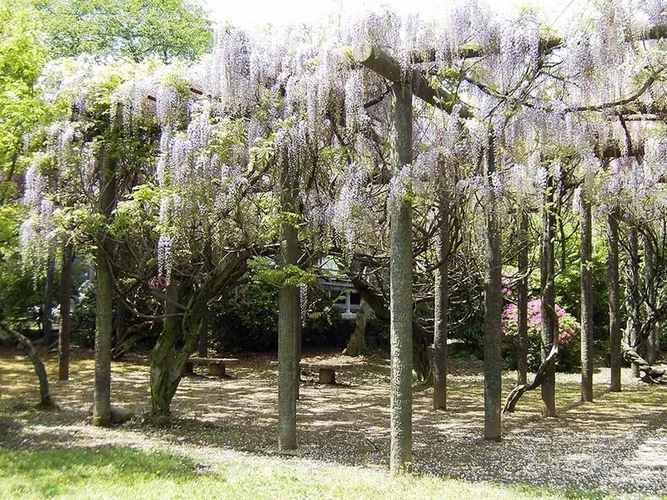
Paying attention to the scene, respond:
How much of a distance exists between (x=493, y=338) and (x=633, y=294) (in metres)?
6.74

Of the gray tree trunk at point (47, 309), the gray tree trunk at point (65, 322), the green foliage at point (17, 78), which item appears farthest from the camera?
the gray tree trunk at point (47, 309)

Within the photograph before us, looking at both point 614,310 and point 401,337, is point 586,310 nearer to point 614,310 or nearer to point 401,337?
point 614,310

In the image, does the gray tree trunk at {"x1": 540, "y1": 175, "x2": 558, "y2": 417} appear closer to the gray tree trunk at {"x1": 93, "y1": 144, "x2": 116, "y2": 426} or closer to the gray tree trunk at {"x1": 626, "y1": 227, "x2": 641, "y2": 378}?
the gray tree trunk at {"x1": 626, "y1": 227, "x2": 641, "y2": 378}

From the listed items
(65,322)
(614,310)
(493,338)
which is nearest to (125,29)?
(65,322)

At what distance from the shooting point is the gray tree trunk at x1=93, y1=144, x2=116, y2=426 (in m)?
6.87

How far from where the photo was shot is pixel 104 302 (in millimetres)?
7082

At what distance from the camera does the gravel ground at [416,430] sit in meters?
5.24

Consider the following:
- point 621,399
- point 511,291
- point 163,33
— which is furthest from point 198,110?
point 163,33

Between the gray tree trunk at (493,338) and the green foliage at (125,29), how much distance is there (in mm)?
12048

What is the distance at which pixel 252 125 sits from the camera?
6020 mm

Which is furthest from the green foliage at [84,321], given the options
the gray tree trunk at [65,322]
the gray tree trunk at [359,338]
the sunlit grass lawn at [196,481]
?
the sunlit grass lawn at [196,481]

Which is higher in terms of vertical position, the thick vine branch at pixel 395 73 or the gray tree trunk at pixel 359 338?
the thick vine branch at pixel 395 73

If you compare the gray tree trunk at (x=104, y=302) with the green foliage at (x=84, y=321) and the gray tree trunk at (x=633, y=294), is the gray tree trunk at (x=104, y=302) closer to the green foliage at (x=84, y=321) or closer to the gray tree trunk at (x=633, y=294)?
the green foliage at (x=84, y=321)

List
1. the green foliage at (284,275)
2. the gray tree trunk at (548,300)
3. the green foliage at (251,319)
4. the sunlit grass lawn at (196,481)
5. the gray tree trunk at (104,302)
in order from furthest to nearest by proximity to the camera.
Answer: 1. the green foliage at (251,319)
2. the gray tree trunk at (548,300)
3. the gray tree trunk at (104,302)
4. the green foliage at (284,275)
5. the sunlit grass lawn at (196,481)
